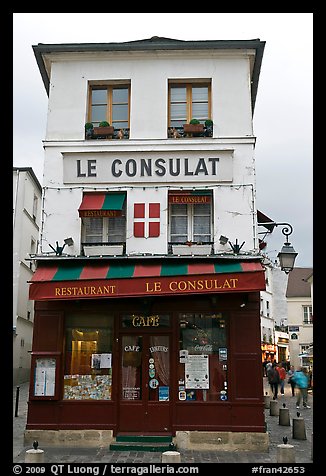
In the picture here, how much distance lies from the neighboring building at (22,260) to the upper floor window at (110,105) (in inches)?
461

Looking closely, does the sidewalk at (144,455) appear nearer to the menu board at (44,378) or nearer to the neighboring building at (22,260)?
the menu board at (44,378)

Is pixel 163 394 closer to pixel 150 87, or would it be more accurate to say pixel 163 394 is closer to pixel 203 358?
pixel 203 358

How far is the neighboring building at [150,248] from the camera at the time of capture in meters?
12.2

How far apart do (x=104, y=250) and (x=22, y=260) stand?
13462 millimetres

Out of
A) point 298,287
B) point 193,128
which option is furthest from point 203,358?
point 298,287

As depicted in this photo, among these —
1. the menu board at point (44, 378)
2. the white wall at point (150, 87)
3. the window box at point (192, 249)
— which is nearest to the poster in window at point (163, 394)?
the menu board at point (44, 378)

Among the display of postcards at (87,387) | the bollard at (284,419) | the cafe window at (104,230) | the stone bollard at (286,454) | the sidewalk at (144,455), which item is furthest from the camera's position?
the bollard at (284,419)

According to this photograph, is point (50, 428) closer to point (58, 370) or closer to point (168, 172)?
point (58, 370)

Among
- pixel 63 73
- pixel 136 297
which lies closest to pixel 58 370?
pixel 136 297

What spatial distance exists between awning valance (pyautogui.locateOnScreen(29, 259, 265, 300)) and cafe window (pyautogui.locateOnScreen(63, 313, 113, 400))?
1103 millimetres

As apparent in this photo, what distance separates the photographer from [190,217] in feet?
44.4

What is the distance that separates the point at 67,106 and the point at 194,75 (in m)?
3.43

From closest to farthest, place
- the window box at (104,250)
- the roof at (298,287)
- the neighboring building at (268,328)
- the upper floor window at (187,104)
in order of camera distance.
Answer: the window box at (104,250), the upper floor window at (187,104), the neighboring building at (268,328), the roof at (298,287)

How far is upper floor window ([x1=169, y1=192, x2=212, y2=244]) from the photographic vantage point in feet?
43.6
